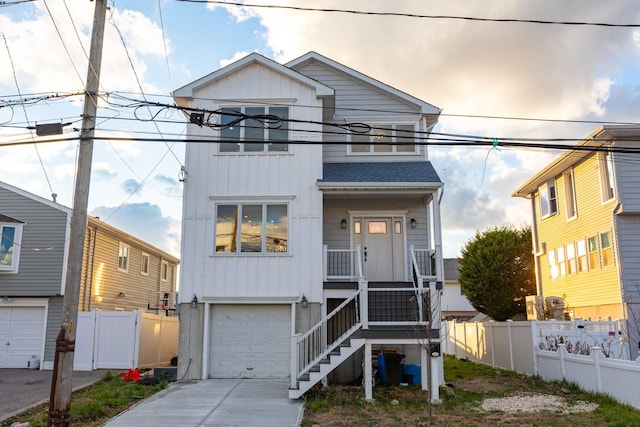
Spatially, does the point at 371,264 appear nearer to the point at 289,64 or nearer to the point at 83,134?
the point at 289,64

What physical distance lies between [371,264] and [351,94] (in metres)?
5.38

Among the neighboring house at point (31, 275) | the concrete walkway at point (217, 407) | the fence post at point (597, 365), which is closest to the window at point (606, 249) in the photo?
the fence post at point (597, 365)

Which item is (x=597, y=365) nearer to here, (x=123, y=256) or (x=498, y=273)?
(x=498, y=273)

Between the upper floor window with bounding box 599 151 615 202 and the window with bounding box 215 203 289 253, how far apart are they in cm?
1106

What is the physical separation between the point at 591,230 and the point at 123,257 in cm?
1835

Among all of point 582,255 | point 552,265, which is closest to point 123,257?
point 552,265

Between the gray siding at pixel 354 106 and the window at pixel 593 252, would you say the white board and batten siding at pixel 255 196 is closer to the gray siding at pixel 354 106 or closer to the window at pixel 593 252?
the gray siding at pixel 354 106

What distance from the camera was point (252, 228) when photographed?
14766 millimetres

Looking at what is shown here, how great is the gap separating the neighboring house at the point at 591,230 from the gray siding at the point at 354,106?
16.9 feet

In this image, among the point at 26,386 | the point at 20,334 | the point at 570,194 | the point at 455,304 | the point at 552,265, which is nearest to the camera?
the point at 26,386

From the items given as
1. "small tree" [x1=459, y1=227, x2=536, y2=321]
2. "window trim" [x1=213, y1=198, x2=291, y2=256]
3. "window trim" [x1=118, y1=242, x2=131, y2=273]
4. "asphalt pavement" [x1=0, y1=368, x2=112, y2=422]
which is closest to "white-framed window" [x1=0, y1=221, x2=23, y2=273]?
"asphalt pavement" [x1=0, y1=368, x2=112, y2=422]

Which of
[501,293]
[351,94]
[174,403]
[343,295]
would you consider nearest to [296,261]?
[343,295]

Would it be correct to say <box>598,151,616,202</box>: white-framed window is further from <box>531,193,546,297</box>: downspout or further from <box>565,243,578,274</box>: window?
<box>531,193,546,297</box>: downspout

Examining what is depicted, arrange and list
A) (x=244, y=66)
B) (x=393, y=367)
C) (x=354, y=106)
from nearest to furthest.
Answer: (x=393, y=367) < (x=244, y=66) < (x=354, y=106)
